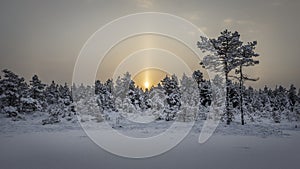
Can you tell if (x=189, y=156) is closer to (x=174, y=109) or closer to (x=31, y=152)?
(x=31, y=152)

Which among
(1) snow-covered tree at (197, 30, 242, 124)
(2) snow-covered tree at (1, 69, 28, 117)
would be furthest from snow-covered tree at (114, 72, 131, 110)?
(1) snow-covered tree at (197, 30, 242, 124)

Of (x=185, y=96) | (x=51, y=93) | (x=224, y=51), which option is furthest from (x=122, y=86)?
(x=224, y=51)

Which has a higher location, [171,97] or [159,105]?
[171,97]

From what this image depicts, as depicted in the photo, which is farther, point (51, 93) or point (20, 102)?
point (51, 93)

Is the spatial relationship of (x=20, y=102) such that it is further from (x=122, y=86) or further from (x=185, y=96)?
(x=185, y=96)

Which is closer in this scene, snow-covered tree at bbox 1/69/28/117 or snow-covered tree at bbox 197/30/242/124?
snow-covered tree at bbox 197/30/242/124

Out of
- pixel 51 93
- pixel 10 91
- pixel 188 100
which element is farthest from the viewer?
pixel 51 93

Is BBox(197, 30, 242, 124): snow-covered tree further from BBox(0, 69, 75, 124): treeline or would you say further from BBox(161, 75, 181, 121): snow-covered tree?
BBox(0, 69, 75, 124): treeline

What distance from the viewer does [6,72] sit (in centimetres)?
4172

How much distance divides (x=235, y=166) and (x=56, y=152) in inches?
377

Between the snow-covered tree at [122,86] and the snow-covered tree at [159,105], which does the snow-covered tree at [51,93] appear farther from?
the snow-covered tree at [159,105]

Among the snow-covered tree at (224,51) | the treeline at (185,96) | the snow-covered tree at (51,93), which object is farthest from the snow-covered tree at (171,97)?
the snow-covered tree at (51,93)

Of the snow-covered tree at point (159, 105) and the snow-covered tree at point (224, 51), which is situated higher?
the snow-covered tree at point (224, 51)

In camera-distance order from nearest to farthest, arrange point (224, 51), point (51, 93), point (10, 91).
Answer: point (224, 51), point (10, 91), point (51, 93)
